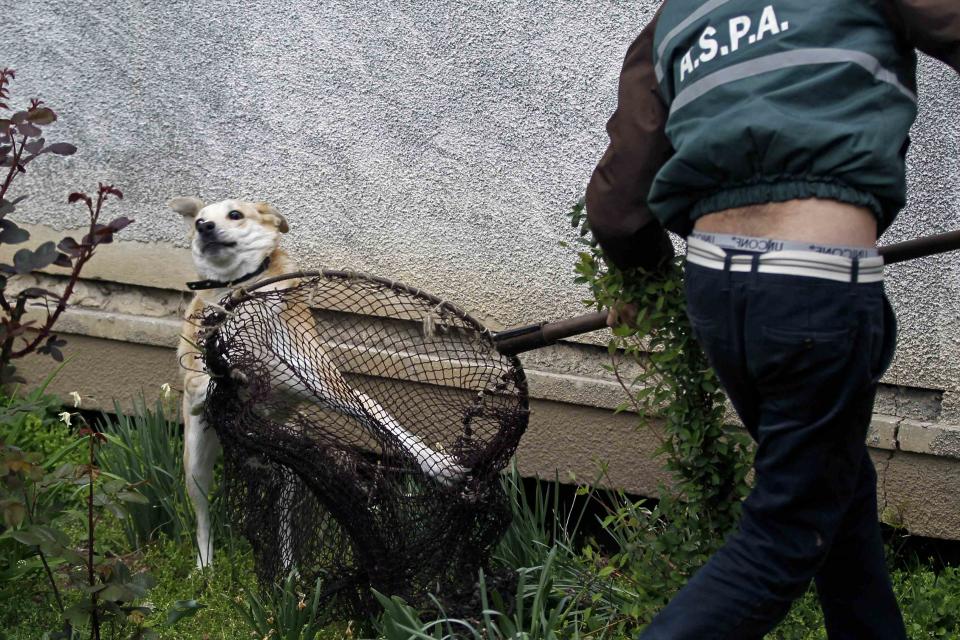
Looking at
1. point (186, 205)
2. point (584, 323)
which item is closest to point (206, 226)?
point (186, 205)

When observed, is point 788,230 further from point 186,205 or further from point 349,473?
point 186,205

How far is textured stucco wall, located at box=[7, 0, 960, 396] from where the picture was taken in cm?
340

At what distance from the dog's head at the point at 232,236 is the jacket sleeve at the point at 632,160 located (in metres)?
1.73

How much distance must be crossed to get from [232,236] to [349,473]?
1.28 meters

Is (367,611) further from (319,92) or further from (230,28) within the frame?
(230,28)

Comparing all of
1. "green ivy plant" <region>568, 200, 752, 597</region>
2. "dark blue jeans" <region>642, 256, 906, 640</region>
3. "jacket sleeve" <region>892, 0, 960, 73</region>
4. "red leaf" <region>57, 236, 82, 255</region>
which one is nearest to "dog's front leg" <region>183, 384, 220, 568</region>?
"red leaf" <region>57, 236, 82, 255</region>

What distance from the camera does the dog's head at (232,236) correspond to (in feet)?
11.6

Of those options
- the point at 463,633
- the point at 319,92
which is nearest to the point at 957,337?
the point at 463,633

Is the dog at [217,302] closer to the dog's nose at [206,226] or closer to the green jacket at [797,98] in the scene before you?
the dog's nose at [206,226]

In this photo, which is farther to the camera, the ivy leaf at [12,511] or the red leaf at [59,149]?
the red leaf at [59,149]

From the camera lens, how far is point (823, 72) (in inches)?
67.3

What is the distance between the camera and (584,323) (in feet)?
7.92

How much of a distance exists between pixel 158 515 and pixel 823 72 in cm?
290

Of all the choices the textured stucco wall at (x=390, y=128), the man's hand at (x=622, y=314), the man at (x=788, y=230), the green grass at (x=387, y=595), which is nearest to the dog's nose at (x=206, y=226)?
the textured stucco wall at (x=390, y=128)
